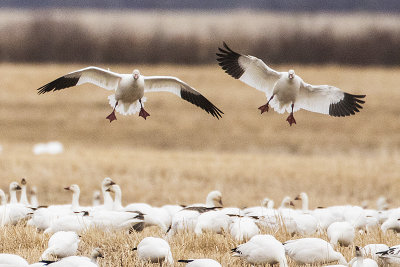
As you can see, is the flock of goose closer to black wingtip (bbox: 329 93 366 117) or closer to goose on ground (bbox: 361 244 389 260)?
goose on ground (bbox: 361 244 389 260)

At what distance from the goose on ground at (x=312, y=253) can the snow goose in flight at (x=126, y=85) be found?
5.44 ft

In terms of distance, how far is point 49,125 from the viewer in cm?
3375

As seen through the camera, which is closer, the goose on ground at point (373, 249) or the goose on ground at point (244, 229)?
the goose on ground at point (373, 249)

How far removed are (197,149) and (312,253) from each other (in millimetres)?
24319

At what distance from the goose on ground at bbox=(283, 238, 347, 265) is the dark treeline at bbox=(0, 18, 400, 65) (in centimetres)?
3883

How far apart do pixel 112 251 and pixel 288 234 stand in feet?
6.35

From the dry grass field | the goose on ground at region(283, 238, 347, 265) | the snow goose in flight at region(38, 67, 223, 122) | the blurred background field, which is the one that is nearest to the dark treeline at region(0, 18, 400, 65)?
the blurred background field

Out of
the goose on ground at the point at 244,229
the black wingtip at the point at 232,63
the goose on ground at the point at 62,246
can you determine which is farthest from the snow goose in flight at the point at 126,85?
the goose on ground at the point at 62,246

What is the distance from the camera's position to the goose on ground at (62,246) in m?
6.48

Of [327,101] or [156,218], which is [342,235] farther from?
[156,218]

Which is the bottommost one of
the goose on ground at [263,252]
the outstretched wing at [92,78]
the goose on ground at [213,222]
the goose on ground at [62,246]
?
the goose on ground at [263,252]

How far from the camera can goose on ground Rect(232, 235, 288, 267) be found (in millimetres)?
6281

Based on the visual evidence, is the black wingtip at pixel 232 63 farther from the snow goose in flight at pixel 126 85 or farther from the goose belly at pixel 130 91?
the goose belly at pixel 130 91

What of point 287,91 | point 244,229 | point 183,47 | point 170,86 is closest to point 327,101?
point 287,91
